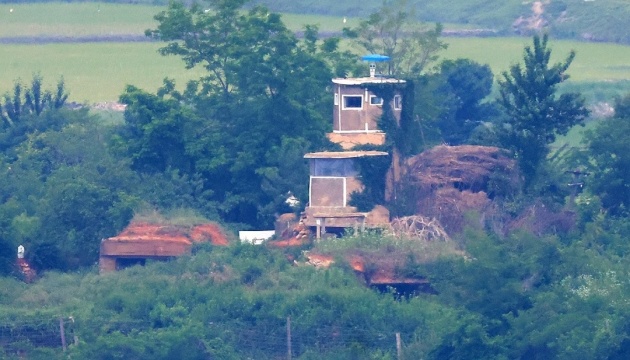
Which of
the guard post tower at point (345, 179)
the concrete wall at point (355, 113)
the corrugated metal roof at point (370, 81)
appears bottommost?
the guard post tower at point (345, 179)

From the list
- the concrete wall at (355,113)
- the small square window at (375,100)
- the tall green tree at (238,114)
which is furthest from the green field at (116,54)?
the small square window at (375,100)

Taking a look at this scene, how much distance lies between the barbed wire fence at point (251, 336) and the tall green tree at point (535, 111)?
10.1 m

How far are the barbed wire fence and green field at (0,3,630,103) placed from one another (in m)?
41.5

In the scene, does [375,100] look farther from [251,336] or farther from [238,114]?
[251,336]

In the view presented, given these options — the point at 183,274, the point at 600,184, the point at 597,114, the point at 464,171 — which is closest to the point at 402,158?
the point at 464,171

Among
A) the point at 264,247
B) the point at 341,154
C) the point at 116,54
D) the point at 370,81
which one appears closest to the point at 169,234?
the point at 264,247

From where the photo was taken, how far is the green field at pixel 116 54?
8131cm

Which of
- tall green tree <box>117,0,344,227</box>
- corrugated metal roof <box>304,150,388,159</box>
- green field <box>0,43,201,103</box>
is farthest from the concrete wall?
green field <box>0,43,201,103</box>

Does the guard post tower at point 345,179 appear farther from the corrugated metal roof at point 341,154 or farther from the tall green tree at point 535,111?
the tall green tree at point 535,111

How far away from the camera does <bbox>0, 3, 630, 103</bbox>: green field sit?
8131 cm

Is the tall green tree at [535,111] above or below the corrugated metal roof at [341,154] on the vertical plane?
above

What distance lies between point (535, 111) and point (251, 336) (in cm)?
1163

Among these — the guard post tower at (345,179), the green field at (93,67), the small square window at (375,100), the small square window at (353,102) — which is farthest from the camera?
the green field at (93,67)

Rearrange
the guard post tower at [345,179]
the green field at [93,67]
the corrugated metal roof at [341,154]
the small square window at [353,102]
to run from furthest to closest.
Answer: the green field at [93,67], the small square window at [353,102], the corrugated metal roof at [341,154], the guard post tower at [345,179]
